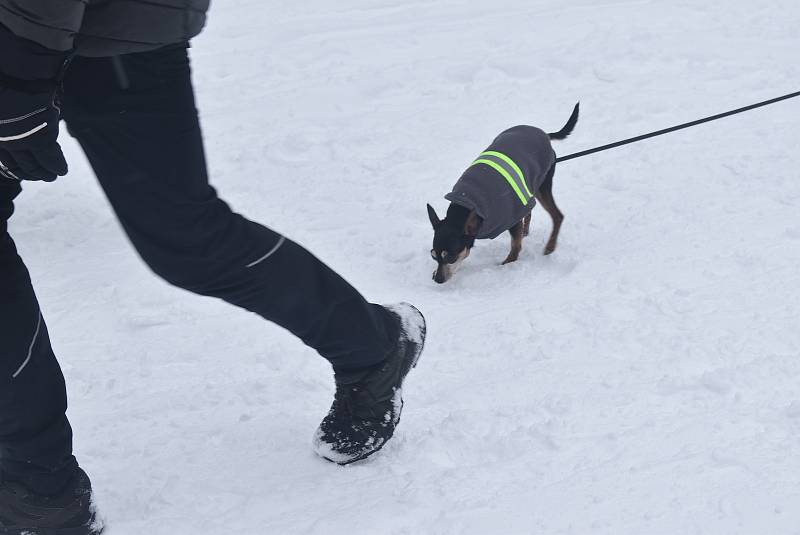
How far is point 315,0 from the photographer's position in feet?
23.1

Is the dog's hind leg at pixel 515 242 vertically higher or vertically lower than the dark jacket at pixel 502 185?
lower

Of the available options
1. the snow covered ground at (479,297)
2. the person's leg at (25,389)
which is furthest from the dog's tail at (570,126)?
the person's leg at (25,389)

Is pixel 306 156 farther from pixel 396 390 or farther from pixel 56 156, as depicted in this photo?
pixel 56 156

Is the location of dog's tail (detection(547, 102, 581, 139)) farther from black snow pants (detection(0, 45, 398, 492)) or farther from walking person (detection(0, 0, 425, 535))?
black snow pants (detection(0, 45, 398, 492))

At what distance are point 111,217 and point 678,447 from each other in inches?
113

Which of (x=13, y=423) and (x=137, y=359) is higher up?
(x=13, y=423)

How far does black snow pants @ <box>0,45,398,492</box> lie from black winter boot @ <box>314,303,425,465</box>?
0.44 ft

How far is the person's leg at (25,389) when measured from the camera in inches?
76.3

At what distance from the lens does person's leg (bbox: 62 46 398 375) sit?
70.5 inches

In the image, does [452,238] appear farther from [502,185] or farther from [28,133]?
[28,133]

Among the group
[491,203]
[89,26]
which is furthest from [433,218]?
[89,26]

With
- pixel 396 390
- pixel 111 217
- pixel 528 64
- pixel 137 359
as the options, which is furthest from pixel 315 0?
pixel 396 390

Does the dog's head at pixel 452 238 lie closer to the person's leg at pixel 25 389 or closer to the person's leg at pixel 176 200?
the person's leg at pixel 176 200

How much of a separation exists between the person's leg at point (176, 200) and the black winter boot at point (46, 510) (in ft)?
1.99
